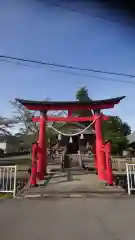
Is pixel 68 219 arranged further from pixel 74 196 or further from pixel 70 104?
pixel 70 104

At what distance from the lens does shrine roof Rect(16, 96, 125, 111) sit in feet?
41.3

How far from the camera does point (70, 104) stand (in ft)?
42.8

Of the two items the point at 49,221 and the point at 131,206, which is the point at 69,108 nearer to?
the point at 131,206

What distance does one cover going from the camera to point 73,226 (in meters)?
4.79

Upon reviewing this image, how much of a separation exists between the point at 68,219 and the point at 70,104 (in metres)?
8.19

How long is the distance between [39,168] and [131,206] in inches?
265

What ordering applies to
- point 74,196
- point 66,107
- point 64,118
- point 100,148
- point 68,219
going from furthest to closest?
point 66,107 → point 64,118 → point 100,148 → point 74,196 → point 68,219

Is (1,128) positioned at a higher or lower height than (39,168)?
higher

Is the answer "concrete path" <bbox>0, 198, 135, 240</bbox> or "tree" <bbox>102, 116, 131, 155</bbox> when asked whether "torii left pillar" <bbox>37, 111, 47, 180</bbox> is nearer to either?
"concrete path" <bbox>0, 198, 135, 240</bbox>

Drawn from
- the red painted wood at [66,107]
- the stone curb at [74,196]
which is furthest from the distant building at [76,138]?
the stone curb at [74,196]

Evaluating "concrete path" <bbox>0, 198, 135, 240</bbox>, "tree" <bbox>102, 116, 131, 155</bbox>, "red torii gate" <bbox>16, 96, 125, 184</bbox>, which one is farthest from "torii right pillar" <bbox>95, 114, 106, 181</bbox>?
"tree" <bbox>102, 116, 131, 155</bbox>

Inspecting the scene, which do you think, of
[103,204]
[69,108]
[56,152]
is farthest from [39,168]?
[56,152]

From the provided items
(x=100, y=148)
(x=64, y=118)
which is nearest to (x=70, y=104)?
(x=64, y=118)

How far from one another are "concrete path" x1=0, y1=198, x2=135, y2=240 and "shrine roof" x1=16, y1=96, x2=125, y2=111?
5951 millimetres
